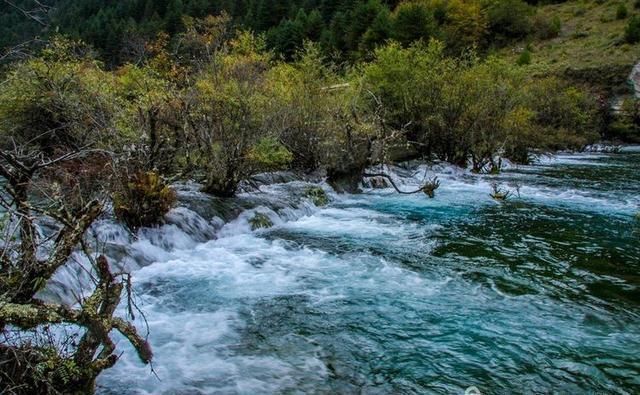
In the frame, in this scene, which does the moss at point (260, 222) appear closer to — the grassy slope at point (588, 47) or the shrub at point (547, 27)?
the grassy slope at point (588, 47)

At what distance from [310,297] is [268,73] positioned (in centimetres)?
1131

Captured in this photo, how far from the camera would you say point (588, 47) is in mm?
53625

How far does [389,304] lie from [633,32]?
52.6m

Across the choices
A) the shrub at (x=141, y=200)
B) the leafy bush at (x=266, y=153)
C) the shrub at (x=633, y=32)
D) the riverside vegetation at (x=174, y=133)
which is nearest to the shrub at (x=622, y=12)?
the shrub at (x=633, y=32)

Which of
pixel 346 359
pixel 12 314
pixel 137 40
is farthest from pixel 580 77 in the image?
pixel 12 314

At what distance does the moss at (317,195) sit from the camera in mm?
17792

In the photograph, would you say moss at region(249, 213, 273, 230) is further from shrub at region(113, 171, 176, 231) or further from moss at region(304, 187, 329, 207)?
moss at region(304, 187, 329, 207)

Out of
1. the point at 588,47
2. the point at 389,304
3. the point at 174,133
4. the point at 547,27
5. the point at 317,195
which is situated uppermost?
the point at 547,27

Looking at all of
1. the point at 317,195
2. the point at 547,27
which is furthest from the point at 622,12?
the point at 317,195

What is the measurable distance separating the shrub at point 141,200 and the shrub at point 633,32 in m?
52.1

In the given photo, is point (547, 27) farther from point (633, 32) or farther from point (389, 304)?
point (389, 304)

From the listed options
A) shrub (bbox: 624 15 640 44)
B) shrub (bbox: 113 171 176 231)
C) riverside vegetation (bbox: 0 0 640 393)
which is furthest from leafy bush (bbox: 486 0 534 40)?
shrub (bbox: 113 171 176 231)

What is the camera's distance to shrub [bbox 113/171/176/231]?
11.6 meters

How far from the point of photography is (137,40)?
18.8m
